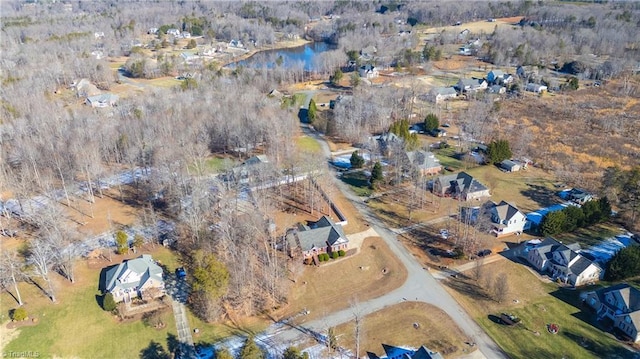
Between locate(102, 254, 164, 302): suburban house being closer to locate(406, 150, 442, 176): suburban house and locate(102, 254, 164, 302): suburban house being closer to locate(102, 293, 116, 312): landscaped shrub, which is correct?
locate(102, 293, 116, 312): landscaped shrub

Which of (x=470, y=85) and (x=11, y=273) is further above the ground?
(x=470, y=85)

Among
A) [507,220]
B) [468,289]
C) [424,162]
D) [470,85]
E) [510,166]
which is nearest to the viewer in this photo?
[468,289]

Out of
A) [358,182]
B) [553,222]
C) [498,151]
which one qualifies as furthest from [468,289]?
[498,151]

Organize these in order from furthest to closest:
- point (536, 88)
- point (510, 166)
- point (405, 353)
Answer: point (536, 88)
point (510, 166)
point (405, 353)

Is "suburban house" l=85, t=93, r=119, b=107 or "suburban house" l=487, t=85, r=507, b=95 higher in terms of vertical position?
"suburban house" l=85, t=93, r=119, b=107

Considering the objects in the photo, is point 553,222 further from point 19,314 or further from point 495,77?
point 495,77

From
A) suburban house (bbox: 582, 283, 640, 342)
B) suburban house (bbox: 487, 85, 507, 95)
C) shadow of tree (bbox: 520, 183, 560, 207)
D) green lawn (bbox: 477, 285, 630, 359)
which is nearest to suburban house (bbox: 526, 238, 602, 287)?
suburban house (bbox: 582, 283, 640, 342)

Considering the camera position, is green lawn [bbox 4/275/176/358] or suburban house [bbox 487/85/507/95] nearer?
green lawn [bbox 4/275/176/358]
